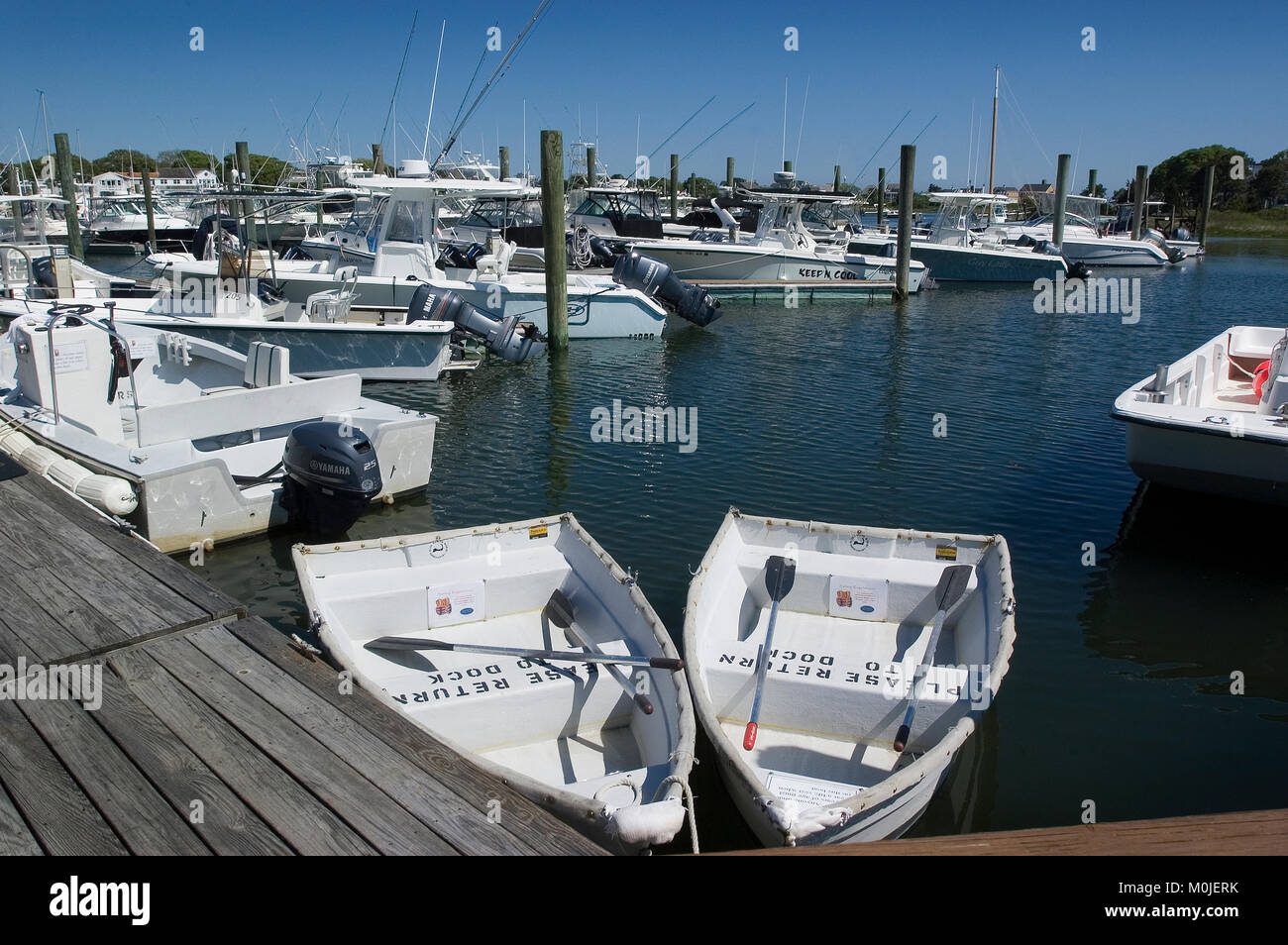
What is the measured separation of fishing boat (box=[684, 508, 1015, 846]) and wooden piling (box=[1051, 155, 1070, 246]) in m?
39.6

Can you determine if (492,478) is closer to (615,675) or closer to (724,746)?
(615,675)

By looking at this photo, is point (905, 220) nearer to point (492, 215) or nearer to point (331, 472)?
point (492, 215)

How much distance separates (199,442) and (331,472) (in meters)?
2.78

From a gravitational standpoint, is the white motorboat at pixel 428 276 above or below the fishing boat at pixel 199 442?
above

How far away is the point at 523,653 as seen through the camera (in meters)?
5.98

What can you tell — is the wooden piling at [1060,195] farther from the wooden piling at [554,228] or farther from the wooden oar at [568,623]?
the wooden oar at [568,623]

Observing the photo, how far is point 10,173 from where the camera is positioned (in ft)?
159

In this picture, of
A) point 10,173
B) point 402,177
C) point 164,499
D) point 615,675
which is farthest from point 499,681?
point 10,173

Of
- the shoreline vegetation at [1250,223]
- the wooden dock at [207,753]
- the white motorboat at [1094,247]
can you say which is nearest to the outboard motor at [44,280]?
the wooden dock at [207,753]

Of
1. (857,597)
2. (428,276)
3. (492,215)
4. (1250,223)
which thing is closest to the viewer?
(857,597)

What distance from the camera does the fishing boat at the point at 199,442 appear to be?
8.58 meters

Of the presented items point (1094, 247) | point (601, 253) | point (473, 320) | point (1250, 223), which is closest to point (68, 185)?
point (601, 253)

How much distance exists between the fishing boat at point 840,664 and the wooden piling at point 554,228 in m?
11.9
